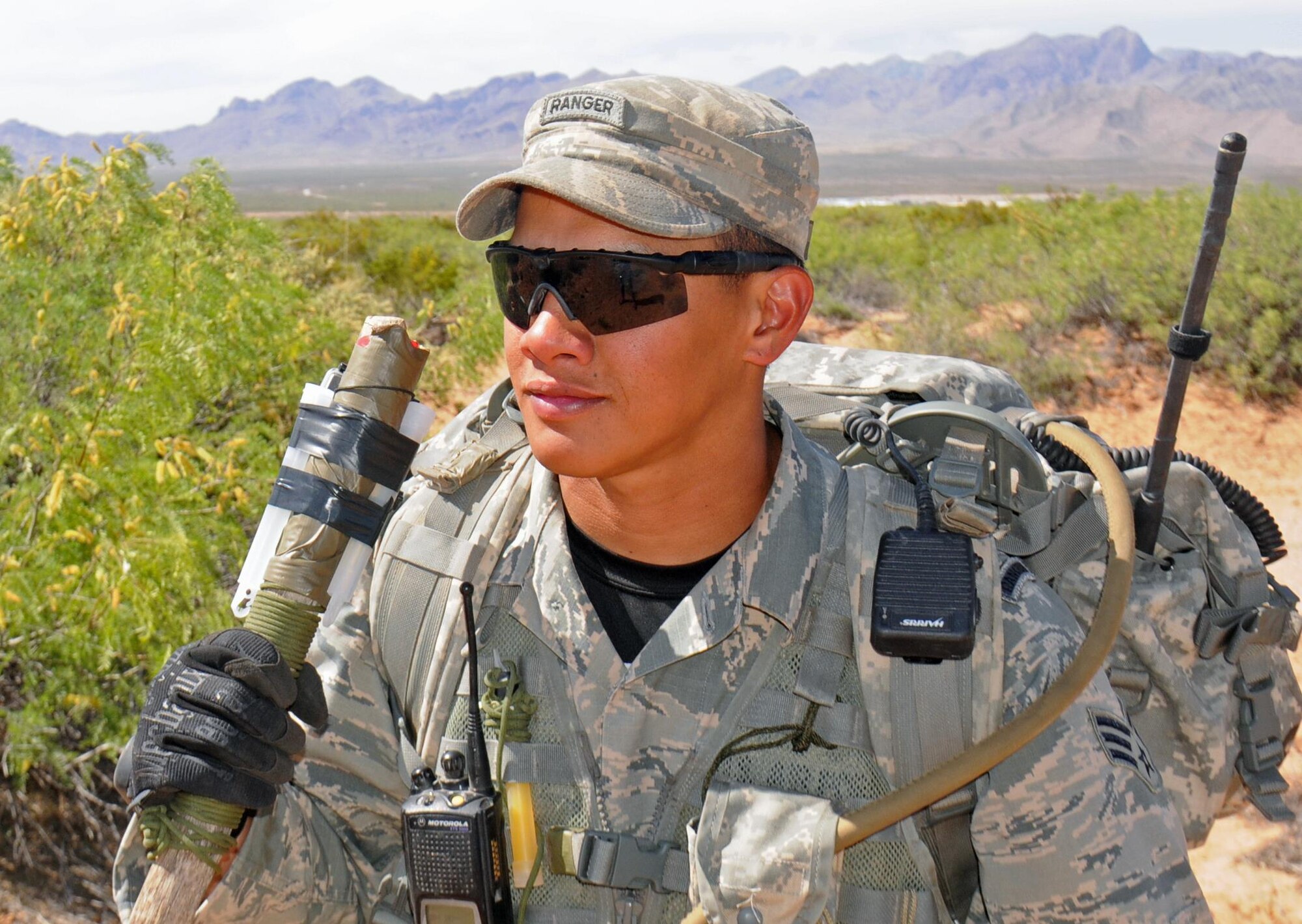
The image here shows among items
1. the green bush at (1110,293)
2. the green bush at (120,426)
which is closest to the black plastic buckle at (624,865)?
the green bush at (120,426)

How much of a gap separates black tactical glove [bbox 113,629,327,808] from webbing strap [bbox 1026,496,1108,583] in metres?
1.22

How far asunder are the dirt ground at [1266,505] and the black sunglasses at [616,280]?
11.0 feet

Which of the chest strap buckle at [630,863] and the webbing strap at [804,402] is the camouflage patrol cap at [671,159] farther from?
the chest strap buckle at [630,863]

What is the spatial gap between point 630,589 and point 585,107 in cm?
80

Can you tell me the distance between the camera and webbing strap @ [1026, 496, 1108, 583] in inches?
74.0

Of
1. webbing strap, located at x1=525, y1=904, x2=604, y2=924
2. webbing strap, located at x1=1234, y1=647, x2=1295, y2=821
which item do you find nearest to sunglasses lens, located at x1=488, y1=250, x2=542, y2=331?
webbing strap, located at x1=525, y1=904, x2=604, y2=924

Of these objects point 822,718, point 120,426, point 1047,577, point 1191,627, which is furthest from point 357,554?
point 120,426

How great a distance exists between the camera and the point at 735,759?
1.73m

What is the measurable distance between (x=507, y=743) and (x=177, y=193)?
4.15m

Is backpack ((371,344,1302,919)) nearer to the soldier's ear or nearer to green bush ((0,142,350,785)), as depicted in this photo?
the soldier's ear

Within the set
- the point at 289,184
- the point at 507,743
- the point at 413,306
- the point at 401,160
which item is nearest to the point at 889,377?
the point at 507,743

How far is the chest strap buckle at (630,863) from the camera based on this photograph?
67.4 inches

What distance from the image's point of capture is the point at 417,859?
5.57 ft

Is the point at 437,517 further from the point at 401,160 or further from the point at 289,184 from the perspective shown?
the point at 401,160
